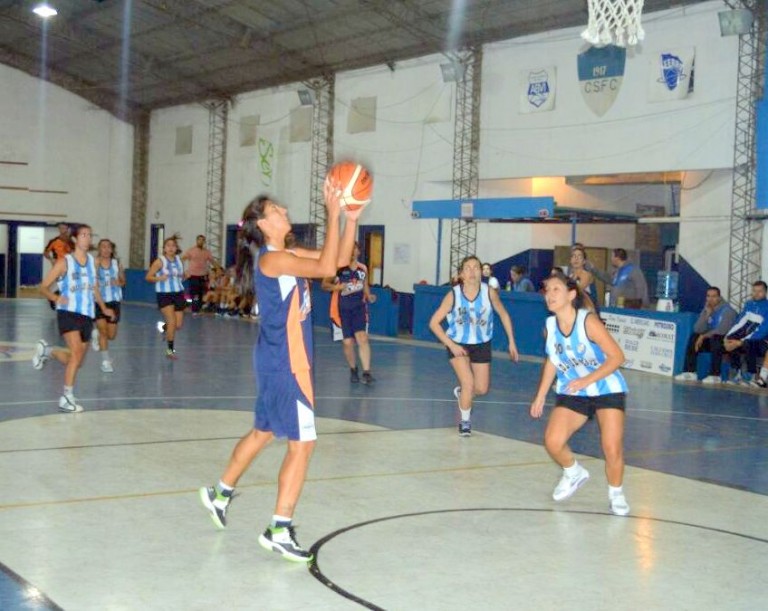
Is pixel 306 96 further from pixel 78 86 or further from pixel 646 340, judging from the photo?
pixel 646 340

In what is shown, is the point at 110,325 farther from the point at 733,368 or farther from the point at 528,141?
the point at 528,141

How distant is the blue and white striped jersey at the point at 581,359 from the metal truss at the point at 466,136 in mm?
18669

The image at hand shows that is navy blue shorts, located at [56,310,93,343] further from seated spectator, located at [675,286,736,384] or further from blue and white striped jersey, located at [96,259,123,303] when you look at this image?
seated spectator, located at [675,286,736,384]

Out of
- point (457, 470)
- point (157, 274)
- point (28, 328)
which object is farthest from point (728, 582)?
point (28, 328)

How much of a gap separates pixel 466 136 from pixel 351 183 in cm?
2100

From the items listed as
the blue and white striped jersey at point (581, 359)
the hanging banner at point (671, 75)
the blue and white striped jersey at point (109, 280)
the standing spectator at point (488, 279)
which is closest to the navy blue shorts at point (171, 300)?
the blue and white striped jersey at point (109, 280)

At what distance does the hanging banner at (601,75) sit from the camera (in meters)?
22.7

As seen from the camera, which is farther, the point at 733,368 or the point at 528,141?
the point at 528,141

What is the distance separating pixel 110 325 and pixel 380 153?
1514 cm

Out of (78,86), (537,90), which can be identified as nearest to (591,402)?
(537,90)

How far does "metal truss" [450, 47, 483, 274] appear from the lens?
2608 cm

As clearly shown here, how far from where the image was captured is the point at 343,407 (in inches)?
487

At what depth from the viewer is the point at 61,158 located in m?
38.2

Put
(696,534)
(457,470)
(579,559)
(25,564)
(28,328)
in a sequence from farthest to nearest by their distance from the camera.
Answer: (28,328) < (457,470) < (696,534) < (579,559) < (25,564)
